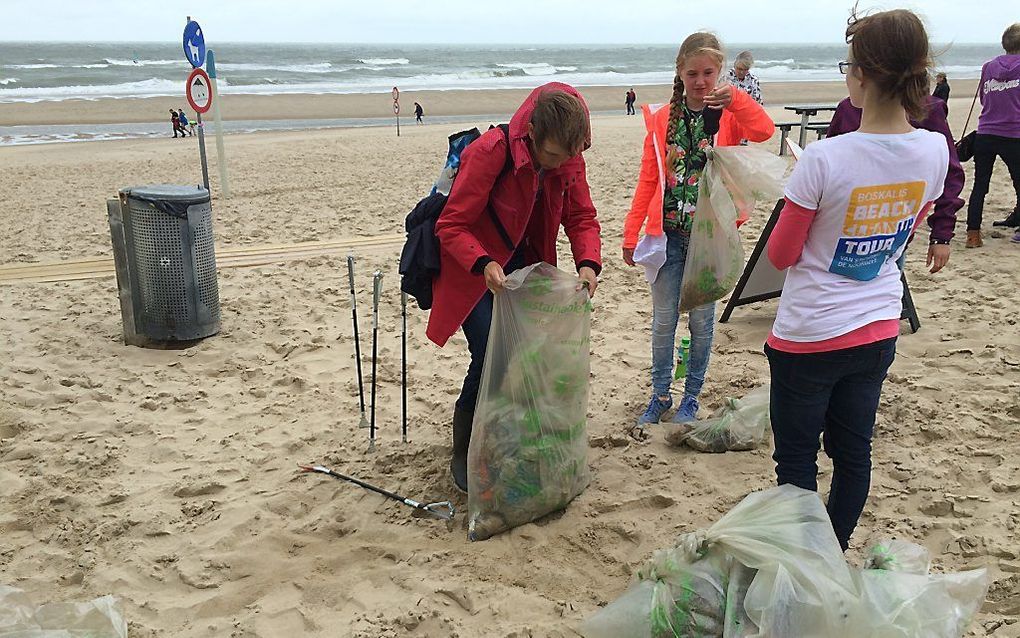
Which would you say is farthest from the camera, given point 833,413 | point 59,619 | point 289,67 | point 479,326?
point 289,67

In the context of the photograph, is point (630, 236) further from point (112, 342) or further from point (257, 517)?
point (112, 342)

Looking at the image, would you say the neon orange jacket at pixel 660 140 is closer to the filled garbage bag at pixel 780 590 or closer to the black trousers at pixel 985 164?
the filled garbage bag at pixel 780 590

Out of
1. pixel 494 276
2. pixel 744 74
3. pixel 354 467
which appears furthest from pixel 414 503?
pixel 744 74

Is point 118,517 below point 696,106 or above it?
below

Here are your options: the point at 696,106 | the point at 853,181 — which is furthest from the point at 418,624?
the point at 696,106

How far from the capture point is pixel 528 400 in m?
2.78

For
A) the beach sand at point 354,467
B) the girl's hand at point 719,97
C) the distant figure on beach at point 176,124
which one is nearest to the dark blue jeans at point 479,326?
the beach sand at point 354,467

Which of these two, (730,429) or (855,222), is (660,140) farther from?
(855,222)

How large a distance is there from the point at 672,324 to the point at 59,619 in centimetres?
243

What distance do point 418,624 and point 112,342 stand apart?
3.27 meters

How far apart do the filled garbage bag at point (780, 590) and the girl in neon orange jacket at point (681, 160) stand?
140 centimetres

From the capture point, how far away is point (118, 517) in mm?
2996

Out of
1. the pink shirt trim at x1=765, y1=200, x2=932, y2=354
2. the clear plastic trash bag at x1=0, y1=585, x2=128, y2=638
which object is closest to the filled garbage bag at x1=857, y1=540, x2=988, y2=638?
the pink shirt trim at x1=765, y1=200, x2=932, y2=354

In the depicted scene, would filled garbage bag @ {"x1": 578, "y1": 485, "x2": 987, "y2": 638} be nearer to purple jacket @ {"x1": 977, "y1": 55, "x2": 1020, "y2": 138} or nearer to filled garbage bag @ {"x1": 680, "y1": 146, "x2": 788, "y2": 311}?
filled garbage bag @ {"x1": 680, "y1": 146, "x2": 788, "y2": 311}
